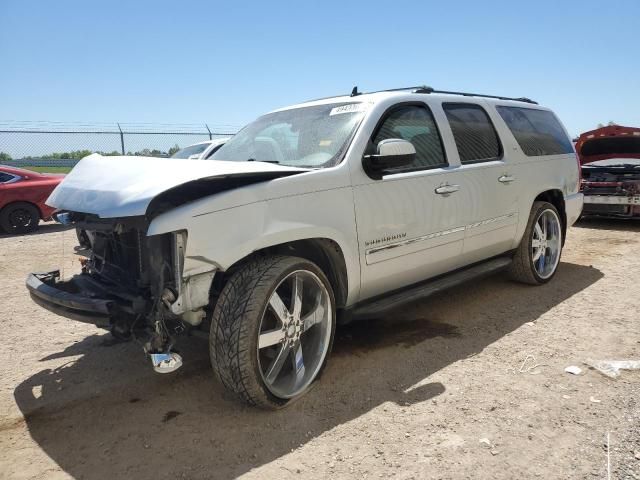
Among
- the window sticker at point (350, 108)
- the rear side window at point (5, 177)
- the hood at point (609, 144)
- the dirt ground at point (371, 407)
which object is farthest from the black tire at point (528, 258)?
the rear side window at point (5, 177)

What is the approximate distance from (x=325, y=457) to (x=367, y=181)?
1.72 meters

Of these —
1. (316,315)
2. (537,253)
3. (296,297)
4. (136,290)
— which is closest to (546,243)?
(537,253)

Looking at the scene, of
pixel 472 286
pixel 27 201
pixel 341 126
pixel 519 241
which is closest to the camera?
pixel 341 126

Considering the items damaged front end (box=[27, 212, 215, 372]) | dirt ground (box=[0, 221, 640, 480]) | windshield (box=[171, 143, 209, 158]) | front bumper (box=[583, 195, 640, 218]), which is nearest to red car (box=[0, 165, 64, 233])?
windshield (box=[171, 143, 209, 158])

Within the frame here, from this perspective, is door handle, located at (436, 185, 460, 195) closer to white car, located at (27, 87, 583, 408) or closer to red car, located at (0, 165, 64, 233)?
white car, located at (27, 87, 583, 408)

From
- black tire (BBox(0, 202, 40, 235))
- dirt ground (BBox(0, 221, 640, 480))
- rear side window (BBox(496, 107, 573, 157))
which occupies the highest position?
rear side window (BBox(496, 107, 573, 157))

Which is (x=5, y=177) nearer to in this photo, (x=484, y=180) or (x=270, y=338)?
(x=270, y=338)

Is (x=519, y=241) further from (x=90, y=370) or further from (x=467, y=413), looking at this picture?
(x=90, y=370)

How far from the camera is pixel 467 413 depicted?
2.86m

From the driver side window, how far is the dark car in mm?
6035

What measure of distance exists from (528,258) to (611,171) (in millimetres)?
4897

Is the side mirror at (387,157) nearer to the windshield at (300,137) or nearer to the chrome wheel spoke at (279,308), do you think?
the windshield at (300,137)

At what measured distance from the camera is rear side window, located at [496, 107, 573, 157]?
495cm

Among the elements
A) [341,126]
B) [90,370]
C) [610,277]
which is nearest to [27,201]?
[90,370]
